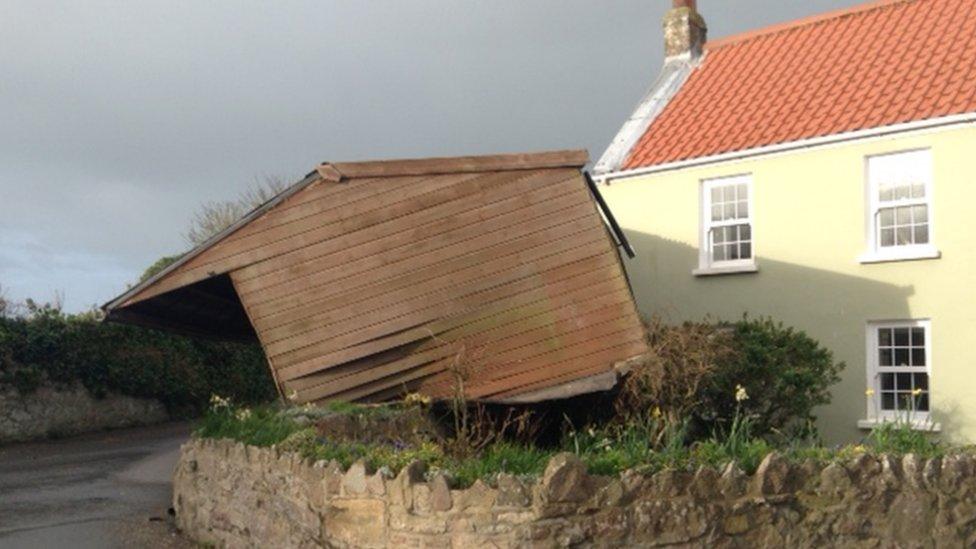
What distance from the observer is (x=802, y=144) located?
61.4 feet

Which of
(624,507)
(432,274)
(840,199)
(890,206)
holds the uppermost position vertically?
(840,199)

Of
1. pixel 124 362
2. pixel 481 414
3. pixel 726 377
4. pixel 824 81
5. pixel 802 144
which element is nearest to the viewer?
pixel 481 414

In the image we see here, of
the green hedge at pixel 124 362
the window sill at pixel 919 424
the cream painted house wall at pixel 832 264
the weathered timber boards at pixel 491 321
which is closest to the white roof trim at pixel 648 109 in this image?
A: the cream painted house wall at pixel 832 264

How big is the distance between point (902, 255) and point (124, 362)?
1722cm

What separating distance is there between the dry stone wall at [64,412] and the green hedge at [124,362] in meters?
0.20

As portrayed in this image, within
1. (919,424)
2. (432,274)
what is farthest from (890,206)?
(432,274)

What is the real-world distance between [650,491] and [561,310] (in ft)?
17.3

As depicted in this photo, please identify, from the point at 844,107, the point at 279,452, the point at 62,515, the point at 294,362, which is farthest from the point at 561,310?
the point at 844,107

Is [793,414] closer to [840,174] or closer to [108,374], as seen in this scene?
[840,174]

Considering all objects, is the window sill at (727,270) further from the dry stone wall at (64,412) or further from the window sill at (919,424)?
the dry stone wall at (64,412)

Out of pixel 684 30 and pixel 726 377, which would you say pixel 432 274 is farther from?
pixel 684 30

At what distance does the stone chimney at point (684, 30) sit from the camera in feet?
78.2

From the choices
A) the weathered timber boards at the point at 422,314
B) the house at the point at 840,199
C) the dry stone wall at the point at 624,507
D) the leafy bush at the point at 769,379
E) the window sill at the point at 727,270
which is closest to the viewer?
the dry stone wall at the point at 624,507

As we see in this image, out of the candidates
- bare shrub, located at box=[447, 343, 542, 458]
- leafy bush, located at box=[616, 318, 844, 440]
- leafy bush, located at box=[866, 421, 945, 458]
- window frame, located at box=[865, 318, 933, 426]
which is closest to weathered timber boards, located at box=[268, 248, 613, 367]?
bare shrub, located at box=[447, 343, 542, 458]
